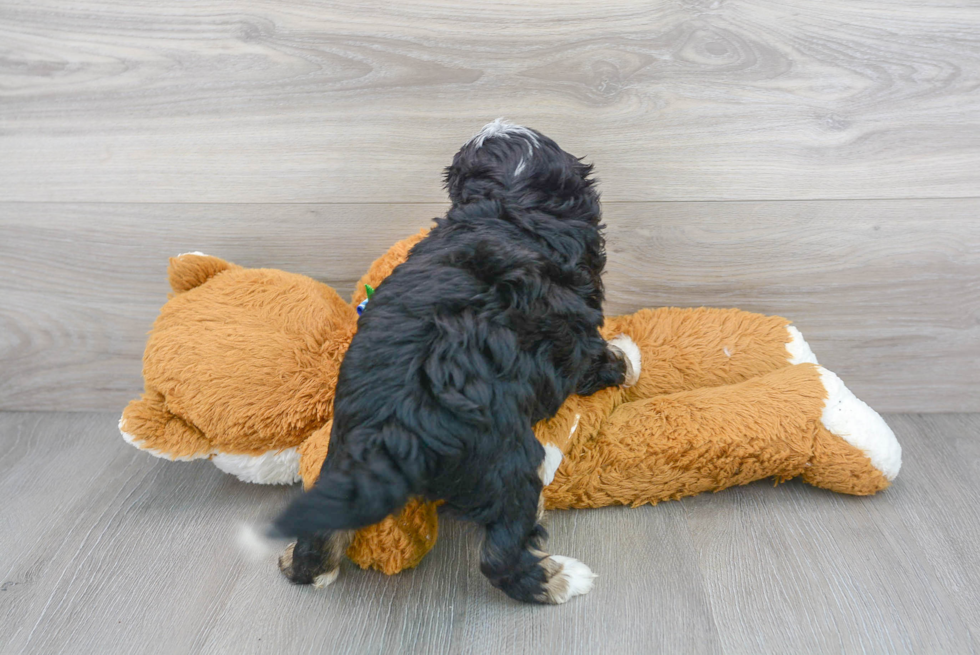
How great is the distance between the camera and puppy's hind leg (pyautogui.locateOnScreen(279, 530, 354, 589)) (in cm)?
121

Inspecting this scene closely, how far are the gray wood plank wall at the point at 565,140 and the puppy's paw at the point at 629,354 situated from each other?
0.21 m

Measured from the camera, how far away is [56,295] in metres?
1.81

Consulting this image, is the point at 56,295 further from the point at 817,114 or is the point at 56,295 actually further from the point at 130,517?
the point at 817,114

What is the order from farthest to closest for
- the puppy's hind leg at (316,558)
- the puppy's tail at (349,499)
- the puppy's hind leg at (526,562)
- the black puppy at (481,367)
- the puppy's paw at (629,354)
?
the puppy's paw at (629,354)
the puppy's hind leg at (316,558)
the puppy's hind leg at (526,562)
the black puppy at (481,367)
the puppy's tail at (349,499)

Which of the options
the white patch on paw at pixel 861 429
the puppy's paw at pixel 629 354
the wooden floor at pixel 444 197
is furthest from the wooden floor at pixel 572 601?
the puppy's paw at pixel 629 354

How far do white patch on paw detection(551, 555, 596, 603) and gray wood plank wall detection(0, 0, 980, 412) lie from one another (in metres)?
0.73

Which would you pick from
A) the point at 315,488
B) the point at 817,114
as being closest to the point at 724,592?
the point at 315,488

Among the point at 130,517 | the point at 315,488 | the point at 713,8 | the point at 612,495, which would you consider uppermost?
the point at 713,8

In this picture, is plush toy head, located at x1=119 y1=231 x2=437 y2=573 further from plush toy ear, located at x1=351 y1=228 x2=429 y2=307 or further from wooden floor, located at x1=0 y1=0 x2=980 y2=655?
wooden floor, located at x1=0 y1=0 x2=980 y2=655

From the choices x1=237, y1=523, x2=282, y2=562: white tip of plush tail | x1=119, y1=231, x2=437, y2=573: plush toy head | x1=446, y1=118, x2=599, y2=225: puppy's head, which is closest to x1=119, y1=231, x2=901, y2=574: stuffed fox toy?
x1=119, y1=231, x2=437, y2=573: plush toy head

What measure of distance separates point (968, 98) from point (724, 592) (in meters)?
1.28

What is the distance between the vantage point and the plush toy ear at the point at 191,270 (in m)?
1.55

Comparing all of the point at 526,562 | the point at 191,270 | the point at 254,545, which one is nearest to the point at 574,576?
the point at 526,562

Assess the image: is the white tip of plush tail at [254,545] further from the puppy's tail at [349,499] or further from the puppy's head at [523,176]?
the puppy's head at [523,176]
